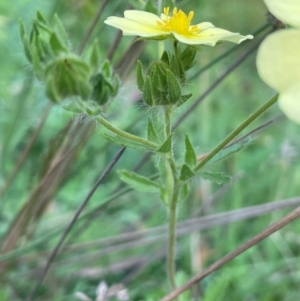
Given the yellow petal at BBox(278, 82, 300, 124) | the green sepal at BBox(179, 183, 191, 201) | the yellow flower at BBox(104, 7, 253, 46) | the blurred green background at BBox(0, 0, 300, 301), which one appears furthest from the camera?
the blurred green background at BBox(0, 0, 300, 301)

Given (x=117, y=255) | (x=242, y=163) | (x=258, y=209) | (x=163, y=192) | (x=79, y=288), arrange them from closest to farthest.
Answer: (x=163, y=192) → (x=258, y=209) → (x=79, y=288) → (x=117, y=255) → (x=242, y=163)

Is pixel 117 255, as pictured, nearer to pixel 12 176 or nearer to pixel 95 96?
pixel 12 176

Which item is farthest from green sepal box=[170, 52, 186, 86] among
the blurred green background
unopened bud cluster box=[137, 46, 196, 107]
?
the blurred green background

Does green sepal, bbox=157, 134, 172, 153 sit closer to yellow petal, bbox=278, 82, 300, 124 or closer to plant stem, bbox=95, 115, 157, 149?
plant stem, bbox=95, 115, 157, 149

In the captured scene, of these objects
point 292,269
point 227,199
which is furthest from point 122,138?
point 227,199

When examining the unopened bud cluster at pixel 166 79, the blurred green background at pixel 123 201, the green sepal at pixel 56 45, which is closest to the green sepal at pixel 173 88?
the unopened bud cluster at pixel 166 79

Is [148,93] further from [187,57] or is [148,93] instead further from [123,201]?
[123,201]
